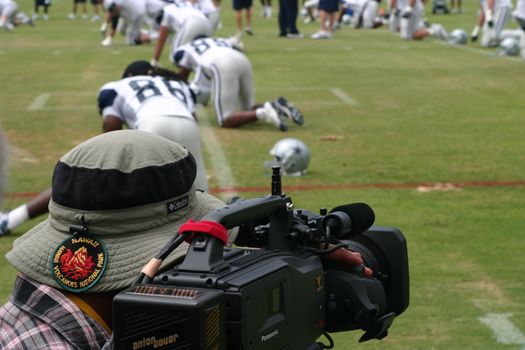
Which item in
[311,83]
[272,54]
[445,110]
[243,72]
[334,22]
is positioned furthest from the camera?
[334,22]

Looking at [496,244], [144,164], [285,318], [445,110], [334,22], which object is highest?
[144,164]

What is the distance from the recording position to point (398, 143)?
38.9ft

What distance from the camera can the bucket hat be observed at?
2225mm

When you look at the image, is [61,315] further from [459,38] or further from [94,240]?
[459,38]

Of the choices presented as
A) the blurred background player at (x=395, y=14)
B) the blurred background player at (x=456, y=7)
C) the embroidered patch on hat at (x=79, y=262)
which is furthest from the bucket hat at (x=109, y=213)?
the blurred background player at (x=456, y=7)

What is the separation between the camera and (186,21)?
14.9 m

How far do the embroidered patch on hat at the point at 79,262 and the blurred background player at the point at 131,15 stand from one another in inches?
891

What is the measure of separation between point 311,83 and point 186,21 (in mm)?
3084

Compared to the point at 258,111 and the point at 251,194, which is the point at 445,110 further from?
the point at 251,194

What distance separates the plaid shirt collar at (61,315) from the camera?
217cm

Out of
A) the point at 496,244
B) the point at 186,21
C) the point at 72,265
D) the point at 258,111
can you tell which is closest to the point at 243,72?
the point at 258,111

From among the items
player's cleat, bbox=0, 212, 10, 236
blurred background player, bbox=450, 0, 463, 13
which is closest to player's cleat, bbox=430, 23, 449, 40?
blurred background player, bbox=450, 0, 463, 13

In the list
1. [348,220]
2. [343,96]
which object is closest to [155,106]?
[348,220]

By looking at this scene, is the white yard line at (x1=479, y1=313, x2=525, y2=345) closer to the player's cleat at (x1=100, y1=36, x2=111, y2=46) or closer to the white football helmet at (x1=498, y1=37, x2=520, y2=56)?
the white football helmet at (x1=498, y1=37, x2=520, y2=56)
